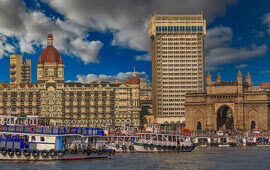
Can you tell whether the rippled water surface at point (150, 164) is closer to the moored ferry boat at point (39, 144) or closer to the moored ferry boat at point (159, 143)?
the moored ferry boat at point (39, 144)

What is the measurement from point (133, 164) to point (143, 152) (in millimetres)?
33648

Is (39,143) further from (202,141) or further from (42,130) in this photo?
(202,141)

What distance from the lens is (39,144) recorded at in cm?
9181

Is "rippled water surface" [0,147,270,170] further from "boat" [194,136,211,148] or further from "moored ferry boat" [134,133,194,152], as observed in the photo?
"boat" [194,136,211,148]

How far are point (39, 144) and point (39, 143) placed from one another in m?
0.19

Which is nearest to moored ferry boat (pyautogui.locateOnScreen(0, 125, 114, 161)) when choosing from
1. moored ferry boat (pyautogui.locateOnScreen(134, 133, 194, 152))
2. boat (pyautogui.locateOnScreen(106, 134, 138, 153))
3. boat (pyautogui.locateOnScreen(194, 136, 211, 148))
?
boat (pyautogui.locateOnScreen(106, 134, 138, 153))

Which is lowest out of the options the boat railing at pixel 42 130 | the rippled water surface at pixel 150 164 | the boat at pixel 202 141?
the rippled water surface at pixel 150 164

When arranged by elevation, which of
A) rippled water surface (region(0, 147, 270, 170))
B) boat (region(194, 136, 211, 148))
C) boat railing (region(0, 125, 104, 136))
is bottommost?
rippled water surface (region(0, 147, 270, 170))

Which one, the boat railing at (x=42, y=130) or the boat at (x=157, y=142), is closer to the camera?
the boat railing at (x=42, y=130)

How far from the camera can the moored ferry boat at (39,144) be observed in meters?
90.7

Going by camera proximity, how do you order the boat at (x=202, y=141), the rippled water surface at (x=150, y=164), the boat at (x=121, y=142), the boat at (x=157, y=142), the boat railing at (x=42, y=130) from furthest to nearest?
the boat at (x=202, y=141), the boat at (x=157, y=142), the boat at (x=121, y=142), the boat railing at (x=42, y=130), the rippled water surface at (x=150, y=164)

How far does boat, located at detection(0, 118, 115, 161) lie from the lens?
90.7 m

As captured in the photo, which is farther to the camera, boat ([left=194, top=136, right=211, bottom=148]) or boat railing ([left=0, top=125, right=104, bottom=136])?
boat ([left=194, top=136, right=211, bottom=148])

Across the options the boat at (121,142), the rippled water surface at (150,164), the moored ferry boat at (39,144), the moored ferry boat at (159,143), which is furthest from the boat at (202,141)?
the moored ferry boat at (39,144)
